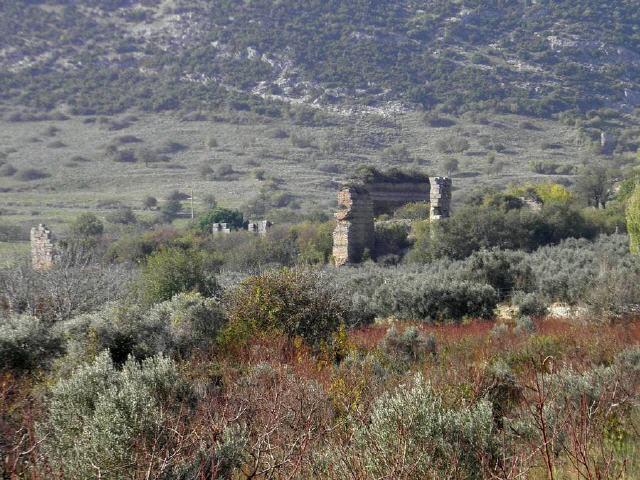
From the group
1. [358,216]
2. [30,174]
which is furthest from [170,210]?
[358,216]

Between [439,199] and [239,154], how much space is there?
1630 inches

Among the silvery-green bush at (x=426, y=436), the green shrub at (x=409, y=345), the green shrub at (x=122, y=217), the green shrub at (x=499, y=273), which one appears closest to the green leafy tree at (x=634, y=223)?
the green shrub at (x=499, y=273)

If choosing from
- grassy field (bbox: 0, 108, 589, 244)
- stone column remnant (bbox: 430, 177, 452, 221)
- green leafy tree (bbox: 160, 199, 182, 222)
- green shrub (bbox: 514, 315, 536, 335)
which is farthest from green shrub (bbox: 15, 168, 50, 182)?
green shrub (bbox: 514, 315, 536, 335)

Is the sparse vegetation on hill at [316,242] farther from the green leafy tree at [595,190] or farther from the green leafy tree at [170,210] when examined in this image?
the green leafy tree at [170,210]

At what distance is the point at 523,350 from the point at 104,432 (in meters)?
6.94

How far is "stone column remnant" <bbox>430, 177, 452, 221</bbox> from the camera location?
29.6 meters

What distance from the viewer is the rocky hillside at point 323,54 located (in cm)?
7881

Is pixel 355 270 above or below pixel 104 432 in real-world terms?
below

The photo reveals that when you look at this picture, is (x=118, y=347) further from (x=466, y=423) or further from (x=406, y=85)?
(x=406, y=85)

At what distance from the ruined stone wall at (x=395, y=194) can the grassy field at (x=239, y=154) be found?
16689 mm

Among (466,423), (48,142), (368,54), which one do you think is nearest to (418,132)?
(368,54)

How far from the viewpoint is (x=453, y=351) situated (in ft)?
38.1

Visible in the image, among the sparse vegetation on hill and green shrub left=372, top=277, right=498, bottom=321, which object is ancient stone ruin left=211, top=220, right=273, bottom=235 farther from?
green shrub left=372, top=277, right=498, bottom=321

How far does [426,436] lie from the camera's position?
5.58m
